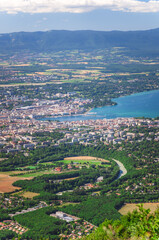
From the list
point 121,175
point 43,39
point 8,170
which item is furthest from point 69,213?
point 43,39

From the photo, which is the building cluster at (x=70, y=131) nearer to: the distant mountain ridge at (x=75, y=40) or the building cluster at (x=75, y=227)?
the building cluster at (x=75, y=227)

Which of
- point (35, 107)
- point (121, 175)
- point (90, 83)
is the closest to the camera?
point (121, 175)

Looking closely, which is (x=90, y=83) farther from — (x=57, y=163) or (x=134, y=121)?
(x=57, y=163)

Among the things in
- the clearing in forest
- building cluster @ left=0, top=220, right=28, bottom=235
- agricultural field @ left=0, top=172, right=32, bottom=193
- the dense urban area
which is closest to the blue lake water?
the dense urban area

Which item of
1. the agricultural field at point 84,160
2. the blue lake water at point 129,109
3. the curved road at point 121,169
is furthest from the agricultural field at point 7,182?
the blue lake water at point 129,109

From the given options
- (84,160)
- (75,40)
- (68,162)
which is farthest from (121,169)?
(75,40)

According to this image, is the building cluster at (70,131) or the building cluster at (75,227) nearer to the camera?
the building cluster at (75,227)

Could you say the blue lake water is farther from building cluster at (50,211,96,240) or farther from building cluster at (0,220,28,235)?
building cluster at (0,220,28,235)
